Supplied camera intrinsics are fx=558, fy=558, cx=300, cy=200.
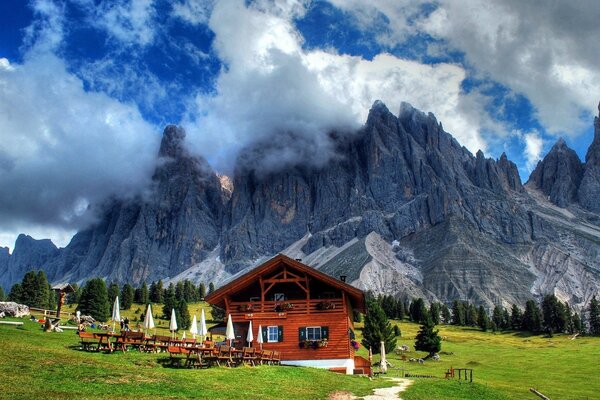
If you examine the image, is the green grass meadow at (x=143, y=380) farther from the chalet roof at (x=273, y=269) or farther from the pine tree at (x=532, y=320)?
the pine tree at (x=532, y=320)

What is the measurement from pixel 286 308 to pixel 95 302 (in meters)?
59.7

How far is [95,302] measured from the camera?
9406 centimetres

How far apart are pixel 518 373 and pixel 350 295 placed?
24373mm

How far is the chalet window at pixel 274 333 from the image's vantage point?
45.0 m

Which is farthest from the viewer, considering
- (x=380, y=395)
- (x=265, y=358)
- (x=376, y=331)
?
(x=376, y=331)

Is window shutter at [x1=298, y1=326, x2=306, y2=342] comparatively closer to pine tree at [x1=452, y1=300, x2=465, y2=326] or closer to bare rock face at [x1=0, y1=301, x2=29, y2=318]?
bare rock face at [x1=0, y1=301, x2=29, y2=318]

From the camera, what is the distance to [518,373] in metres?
57.9

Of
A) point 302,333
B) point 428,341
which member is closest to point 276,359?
point 302,333

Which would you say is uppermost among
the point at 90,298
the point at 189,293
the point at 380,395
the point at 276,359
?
the point at 189,293

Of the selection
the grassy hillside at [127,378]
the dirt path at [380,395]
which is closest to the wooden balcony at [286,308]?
the grassy hillside at [127,378]

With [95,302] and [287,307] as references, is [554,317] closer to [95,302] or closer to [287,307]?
[95,302]

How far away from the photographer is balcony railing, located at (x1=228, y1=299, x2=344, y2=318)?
44812mm

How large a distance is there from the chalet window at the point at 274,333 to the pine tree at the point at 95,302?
56.1 metres

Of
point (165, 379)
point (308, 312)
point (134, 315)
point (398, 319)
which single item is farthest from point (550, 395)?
point (398, 319)
